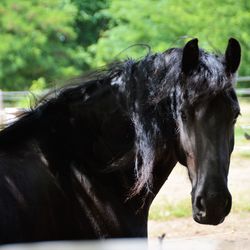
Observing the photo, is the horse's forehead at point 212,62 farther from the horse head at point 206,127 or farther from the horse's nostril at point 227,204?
the horse's nostril at point 227,204

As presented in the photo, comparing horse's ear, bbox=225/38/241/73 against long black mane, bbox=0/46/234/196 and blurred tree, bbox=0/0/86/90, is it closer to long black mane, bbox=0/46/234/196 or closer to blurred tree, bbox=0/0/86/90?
long black mane, bbox=0/46/234/196

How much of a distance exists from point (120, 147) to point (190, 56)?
1.56 feet

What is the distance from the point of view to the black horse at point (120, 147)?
1.89 m

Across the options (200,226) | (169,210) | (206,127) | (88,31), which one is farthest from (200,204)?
(88,31)

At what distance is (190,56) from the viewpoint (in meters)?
2.00

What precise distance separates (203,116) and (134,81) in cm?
37

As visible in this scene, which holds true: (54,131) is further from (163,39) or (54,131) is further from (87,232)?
(163,39)

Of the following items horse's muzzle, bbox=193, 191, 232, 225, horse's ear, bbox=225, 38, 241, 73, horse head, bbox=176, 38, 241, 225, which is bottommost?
horse's muzzle, bbox=193, 191, 232, 225

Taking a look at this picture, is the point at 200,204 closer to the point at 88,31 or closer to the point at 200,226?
the point at 200,226

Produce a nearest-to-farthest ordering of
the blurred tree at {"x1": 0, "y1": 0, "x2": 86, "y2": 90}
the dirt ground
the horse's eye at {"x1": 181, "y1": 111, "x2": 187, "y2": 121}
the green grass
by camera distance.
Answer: the horse's eye at {"x1": 181, "y1": 111, "x2": 187, "y2": 121}, the dirt ground, the green grass, the blurred tree at {"x1": 0, "y1": 0, "x2": 86, "y2": 90}

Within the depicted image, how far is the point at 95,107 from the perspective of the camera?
7.08ft

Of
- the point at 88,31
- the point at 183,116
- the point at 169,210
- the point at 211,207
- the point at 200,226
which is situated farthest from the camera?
the point at 88,31

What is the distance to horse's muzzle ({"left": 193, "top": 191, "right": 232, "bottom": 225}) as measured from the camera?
1833 millimetres

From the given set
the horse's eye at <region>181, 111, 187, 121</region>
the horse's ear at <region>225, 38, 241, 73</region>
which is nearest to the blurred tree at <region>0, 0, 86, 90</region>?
the horse's ear at <region>225, 38, 241, 73</region>
